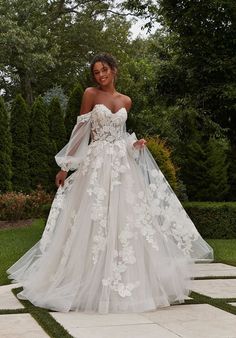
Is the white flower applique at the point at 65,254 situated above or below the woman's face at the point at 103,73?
below

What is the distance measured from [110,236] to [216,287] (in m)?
1.40

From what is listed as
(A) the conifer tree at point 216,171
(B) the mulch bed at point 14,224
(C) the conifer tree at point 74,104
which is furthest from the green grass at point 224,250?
(C) the conifer tree at point 74,104

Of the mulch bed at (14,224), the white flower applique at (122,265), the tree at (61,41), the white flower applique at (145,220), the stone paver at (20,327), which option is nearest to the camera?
the stone paver at (20,327)

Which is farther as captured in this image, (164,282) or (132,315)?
(164,282)

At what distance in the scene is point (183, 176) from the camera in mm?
13305

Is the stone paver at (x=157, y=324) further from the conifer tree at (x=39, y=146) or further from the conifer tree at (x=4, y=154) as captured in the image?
the conifer tree at (x=39, y=146)

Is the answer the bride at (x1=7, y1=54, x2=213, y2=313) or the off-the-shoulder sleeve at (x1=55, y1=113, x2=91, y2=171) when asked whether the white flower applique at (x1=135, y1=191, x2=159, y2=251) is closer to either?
the bride at (x1=7, y1=54, x2=213, y2=313)

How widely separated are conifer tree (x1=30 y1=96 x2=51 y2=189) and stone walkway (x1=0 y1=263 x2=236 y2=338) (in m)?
9.78

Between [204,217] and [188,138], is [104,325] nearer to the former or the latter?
[204,217]

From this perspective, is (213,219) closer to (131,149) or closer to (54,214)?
(131,149)

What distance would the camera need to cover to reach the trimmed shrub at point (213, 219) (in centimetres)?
1030

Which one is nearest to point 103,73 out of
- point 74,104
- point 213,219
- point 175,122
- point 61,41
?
point 213,219

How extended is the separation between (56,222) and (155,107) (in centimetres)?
919

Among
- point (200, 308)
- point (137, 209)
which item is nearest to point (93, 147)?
point (137, 209)
